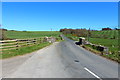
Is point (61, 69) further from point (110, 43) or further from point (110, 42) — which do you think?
point (110, 42)

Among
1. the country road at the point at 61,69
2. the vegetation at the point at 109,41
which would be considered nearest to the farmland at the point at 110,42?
the vegetation at the point at 109,41

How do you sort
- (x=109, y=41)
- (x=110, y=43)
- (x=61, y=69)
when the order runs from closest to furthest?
(x=61, y=69), (x=110, y=43), (x=109, y=41)

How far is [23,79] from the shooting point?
7.89 m

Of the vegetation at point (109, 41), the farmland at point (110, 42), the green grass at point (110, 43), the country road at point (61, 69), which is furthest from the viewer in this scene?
the green grass at point (110, 43)

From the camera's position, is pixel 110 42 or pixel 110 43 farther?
pixel 110 42

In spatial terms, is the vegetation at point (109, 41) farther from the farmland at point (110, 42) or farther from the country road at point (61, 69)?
the country road at point (61, 69)

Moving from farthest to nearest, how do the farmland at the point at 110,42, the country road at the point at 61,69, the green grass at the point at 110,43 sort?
the green grass at the point at 110,43 → the farmland at the point at 110,42 → the country road at the point at 61,69

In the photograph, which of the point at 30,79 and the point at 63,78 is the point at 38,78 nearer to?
the point at 30,79

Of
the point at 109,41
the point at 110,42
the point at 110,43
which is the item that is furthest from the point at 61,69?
the point at 109,41

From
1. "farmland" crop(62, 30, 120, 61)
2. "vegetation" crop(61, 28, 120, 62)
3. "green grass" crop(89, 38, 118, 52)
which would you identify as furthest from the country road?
"green grass" crop(89, 38, 118, 52)

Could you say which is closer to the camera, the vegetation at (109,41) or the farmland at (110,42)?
the farmland at (110,42)

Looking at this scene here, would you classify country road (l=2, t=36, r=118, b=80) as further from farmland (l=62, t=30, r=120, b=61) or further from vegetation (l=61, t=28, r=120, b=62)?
farmland (l=62, t=30, r=120, b=61)

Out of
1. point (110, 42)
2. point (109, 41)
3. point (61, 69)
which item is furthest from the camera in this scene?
point (109, 41)

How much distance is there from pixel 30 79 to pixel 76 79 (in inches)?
79.3
